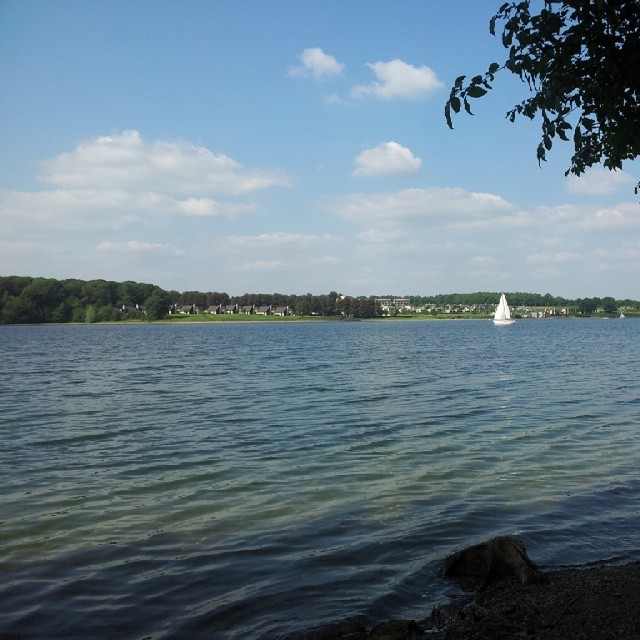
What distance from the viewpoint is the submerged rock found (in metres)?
8.46

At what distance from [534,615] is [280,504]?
6849 mm

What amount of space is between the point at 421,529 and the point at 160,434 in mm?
12475

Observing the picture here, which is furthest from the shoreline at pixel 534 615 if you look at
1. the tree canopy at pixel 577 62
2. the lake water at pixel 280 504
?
the tree canopy at pixel 577 62

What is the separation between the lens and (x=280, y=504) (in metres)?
13.0

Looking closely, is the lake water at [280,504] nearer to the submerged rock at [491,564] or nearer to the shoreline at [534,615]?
the submerged rock at [491,564]

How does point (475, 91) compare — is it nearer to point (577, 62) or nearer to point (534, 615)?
point (577, 62)

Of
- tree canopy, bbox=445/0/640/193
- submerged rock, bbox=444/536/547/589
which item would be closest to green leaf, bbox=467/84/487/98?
tree canopy, bbox=445/0/640/193

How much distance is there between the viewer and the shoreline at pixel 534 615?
20.9 feet

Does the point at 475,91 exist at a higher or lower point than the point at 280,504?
higher

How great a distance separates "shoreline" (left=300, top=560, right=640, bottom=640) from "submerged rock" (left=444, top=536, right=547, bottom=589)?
0.13 meters

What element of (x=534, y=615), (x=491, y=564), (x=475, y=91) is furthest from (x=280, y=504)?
(x=475, y=91)

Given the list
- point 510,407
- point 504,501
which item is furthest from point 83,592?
point 510,407

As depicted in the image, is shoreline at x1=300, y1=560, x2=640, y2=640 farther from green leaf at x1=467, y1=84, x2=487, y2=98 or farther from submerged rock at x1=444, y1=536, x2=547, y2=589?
green leaf at x1=467, y1=84, x2=487, y2=98

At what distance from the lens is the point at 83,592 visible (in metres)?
8.91
